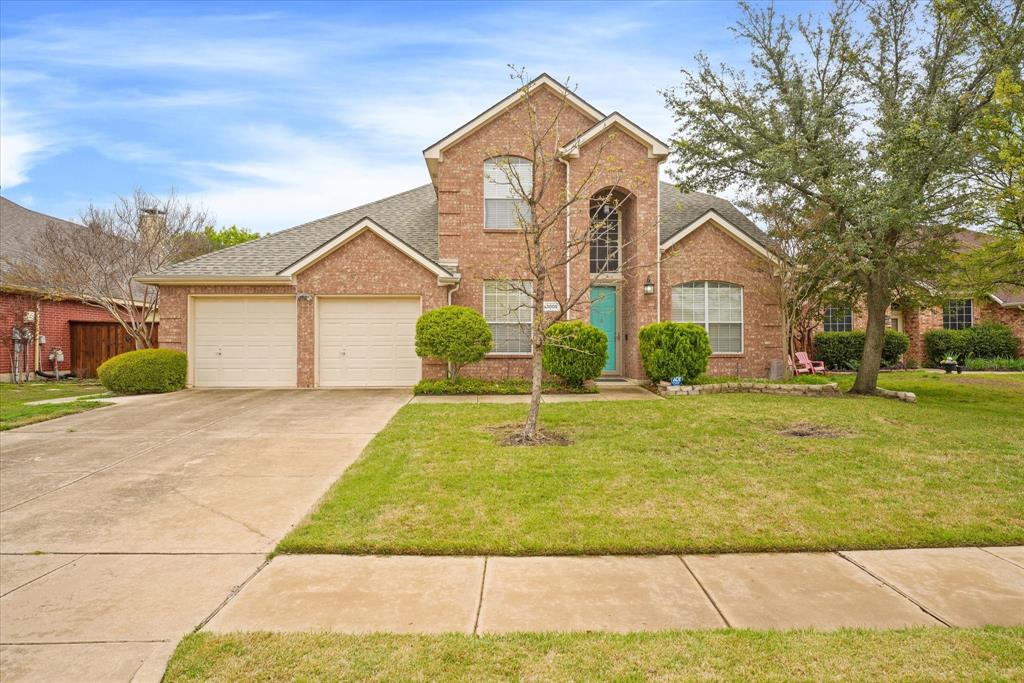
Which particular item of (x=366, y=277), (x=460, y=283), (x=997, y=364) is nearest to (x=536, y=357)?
(x=460, y=283)

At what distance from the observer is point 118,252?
706 inches

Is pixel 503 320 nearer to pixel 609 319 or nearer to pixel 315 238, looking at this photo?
pixel 609 319

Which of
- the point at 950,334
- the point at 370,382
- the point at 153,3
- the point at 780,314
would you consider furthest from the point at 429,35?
the point at 950,334

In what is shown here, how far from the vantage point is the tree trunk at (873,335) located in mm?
12498

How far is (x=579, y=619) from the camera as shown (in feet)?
10.8

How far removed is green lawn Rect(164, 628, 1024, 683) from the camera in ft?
8.88

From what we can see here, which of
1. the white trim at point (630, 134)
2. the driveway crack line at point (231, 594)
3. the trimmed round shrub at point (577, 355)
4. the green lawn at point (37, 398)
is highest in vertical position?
the white trim at point (630, 134)

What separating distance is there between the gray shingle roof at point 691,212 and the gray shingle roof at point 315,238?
704 centimetres

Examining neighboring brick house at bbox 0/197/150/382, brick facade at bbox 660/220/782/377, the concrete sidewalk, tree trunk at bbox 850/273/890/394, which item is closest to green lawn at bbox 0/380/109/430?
neighboring brick house at bbox 0/197/150/382

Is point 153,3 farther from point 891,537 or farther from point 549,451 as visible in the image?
point 891,537

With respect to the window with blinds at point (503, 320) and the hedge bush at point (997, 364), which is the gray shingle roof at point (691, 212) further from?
the hedge bush at point (997, 364)

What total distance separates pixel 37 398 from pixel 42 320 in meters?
7.94

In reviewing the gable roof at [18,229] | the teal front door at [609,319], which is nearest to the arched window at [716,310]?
the teal front door at [609,319]

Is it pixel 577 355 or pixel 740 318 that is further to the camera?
pixel 740 318
